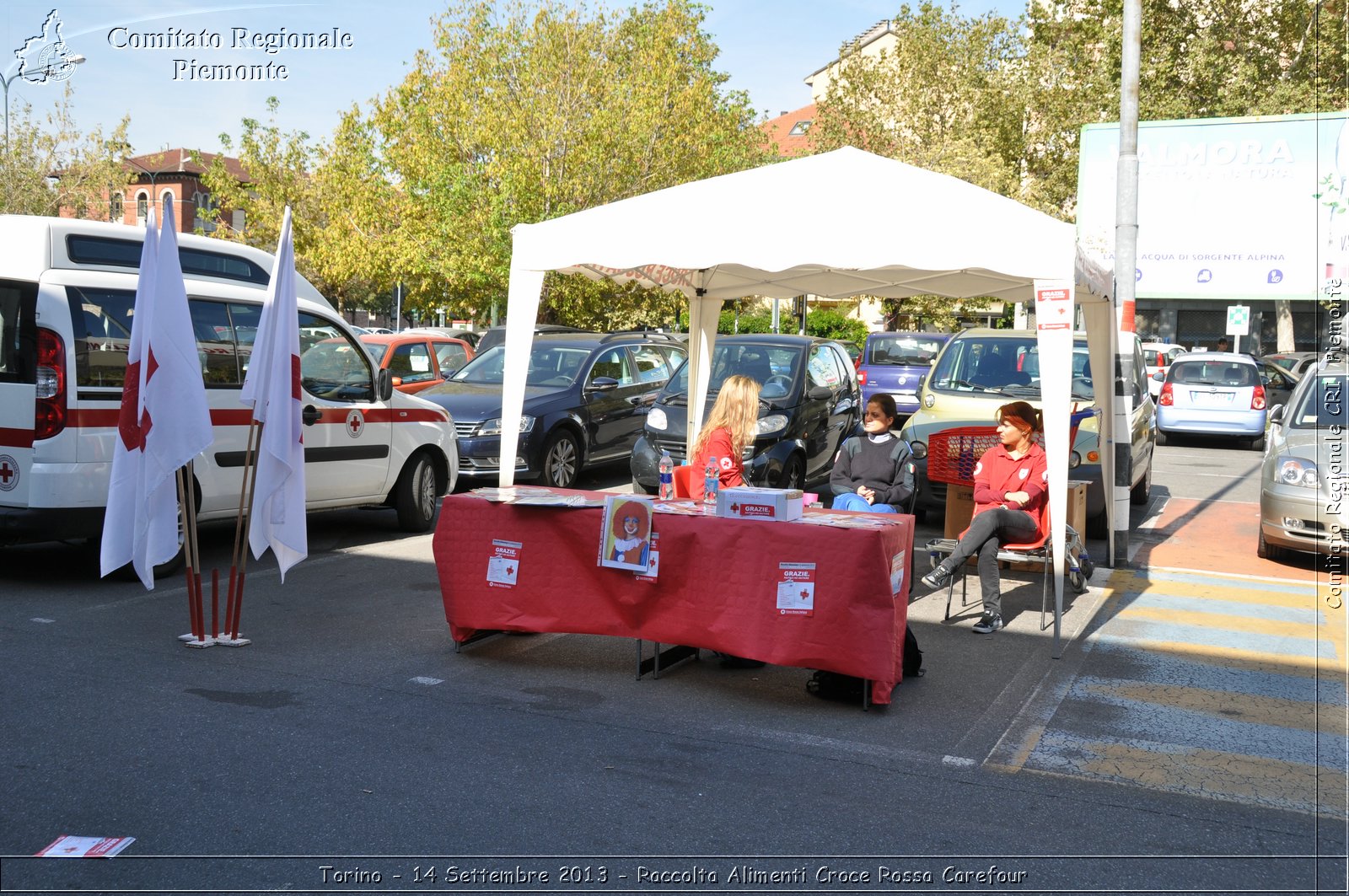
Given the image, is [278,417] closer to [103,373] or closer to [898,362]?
[103,373]

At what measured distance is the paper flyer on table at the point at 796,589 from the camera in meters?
6.01

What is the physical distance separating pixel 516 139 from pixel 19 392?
69.9 ft

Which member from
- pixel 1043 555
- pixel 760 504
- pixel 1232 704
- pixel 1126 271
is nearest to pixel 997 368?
pixel 1126 271

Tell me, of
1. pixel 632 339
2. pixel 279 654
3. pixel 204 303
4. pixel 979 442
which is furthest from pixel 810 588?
pixel 632 339

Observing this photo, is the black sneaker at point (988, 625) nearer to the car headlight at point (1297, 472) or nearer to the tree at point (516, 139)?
the car headlight at point (1297, 472)

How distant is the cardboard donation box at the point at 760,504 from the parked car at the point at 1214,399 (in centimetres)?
1642

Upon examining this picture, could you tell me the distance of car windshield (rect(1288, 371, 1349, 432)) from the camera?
34.3 ft

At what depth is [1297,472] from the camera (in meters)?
9.65

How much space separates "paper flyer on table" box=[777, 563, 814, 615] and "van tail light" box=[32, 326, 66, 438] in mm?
4804

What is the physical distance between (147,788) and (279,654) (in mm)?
2055

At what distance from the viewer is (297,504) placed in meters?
7.03

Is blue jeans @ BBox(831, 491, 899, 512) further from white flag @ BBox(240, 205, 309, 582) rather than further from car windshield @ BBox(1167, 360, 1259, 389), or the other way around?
car windshield @ BBox(1167, 360, 1259, 389)

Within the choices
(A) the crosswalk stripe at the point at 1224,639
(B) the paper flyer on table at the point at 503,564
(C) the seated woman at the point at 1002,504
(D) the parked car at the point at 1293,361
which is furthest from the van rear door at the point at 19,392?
(D) the parked car at the point at 1293,361

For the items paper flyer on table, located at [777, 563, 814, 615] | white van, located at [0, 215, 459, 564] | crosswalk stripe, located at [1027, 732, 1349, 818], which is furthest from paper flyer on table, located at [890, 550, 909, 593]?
white van, located at [0, 215, 459, 564]
